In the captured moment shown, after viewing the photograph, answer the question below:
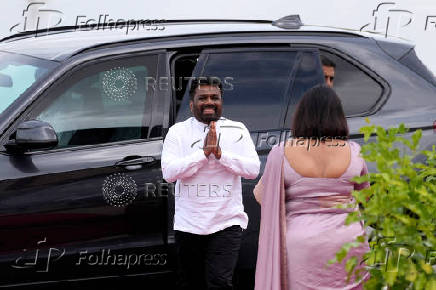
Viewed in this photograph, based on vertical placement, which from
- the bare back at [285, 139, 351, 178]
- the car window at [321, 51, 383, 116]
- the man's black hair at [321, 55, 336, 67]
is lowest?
the bare back at [285, 139, 351, 178]

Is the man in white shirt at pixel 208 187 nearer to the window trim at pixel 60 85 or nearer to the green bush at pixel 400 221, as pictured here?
the window trim at pixel 60 85

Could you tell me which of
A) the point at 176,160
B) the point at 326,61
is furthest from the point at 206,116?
the point at 326,61

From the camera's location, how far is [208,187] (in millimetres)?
5891

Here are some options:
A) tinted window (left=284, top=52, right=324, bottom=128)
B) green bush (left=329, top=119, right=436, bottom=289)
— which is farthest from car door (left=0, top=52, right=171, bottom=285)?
green bush (left=329, top=119, right=436, bottom=289)

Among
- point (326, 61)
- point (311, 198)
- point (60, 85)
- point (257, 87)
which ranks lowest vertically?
point (311, 198)

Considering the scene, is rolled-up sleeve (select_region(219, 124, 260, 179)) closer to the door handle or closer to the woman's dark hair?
the door handle

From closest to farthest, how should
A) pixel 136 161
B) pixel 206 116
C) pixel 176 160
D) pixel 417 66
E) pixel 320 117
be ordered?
pixel 320 117 → pixel 176 160 → pixel 206 116 → pixel 136 161 → pixel 417 66

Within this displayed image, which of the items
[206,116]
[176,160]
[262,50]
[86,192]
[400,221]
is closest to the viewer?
[400,221]

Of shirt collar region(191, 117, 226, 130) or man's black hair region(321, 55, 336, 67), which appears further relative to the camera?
man's black hair region(321, 55, 336, 67)

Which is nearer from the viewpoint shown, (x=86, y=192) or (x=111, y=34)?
(x=86, y=192)

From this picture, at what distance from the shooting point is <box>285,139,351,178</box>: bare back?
16.4 feet

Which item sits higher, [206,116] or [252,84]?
[252,84]

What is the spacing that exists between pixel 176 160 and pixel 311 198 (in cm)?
106

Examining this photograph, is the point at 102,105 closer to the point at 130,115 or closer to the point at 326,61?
the point at 130,115
